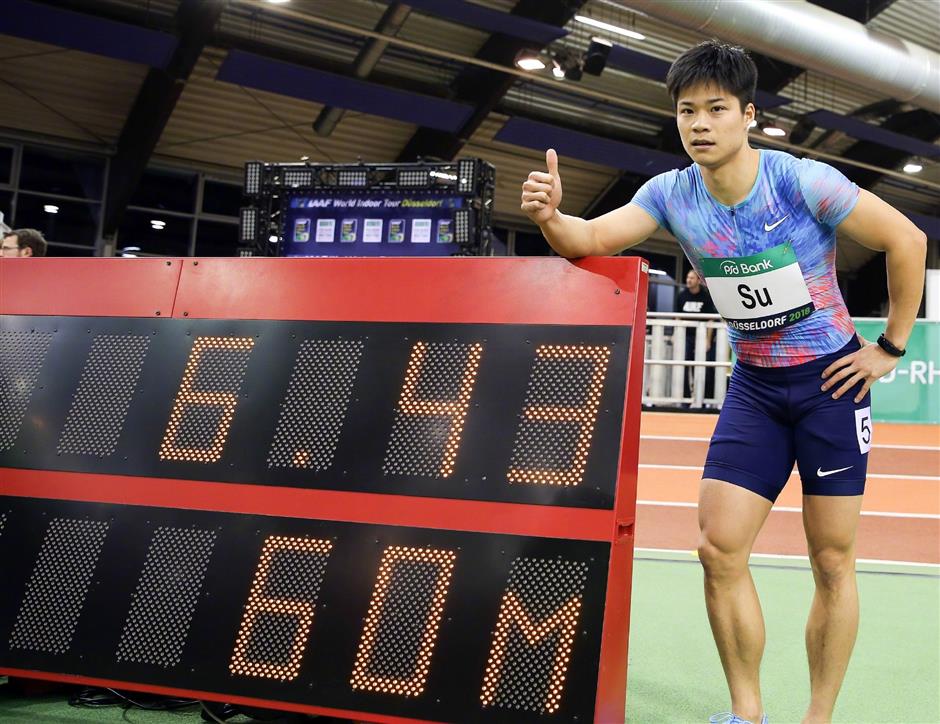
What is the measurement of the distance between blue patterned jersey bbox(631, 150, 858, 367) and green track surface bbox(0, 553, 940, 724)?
1.15 meters

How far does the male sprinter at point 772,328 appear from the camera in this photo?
2.29 m

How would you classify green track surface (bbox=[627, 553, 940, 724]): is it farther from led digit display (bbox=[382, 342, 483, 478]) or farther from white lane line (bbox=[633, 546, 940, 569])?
led digit display (bbox=[382, 342, 483, 478])

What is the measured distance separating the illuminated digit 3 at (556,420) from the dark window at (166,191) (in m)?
15.0

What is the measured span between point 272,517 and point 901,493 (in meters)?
6.17

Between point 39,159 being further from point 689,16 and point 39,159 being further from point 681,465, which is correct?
point 681,465

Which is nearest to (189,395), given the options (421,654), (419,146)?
(421,654)

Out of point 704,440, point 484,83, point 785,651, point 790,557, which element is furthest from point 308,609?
point 484,83

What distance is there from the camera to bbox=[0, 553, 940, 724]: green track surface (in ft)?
8.87

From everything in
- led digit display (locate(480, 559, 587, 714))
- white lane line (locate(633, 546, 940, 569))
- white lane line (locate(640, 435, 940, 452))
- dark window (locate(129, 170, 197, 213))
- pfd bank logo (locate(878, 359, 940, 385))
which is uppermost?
dark window (locate(129, 170, 197, 213))

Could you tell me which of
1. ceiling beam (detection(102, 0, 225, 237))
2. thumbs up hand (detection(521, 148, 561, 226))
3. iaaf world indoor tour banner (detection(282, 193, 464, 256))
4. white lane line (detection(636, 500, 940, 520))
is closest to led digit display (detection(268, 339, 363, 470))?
thumbs up hand (detection(521, 148, 561, 226))

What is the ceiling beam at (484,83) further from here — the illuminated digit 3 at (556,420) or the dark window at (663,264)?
the illuminated digit 3 at (556,420)

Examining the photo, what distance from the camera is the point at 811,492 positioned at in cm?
239

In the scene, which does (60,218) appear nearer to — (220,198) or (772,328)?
(220,198)

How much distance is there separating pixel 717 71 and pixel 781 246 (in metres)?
0.46
